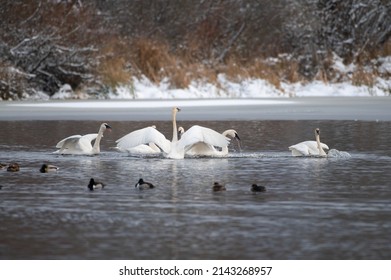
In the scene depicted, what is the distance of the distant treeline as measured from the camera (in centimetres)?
3441

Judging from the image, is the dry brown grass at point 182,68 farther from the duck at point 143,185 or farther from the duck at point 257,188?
the duck at point 257,188

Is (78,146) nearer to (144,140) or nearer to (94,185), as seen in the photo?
(144,140)

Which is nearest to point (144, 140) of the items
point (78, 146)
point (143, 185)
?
point (78, 146)

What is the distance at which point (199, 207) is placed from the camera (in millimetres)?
10195

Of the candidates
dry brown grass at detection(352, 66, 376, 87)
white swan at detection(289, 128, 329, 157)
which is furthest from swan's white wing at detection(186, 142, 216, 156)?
dry brown grass at detection(352, 66, 376, 87)

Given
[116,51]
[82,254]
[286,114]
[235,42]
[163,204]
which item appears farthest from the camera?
[235,42]

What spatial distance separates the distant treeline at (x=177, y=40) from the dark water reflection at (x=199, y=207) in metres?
17.8

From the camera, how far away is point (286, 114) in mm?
24188

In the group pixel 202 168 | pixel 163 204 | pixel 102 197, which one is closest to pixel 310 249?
pixel 163 204

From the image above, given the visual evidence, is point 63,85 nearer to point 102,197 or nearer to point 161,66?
point 161,66

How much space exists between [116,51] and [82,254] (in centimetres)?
2918

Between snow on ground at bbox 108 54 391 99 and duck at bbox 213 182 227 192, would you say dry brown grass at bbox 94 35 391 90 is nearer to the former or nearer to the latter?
snow on ground at bbox 108 54 391 99

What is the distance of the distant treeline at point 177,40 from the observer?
34406 millimetres

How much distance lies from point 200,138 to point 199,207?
4.90 meters
